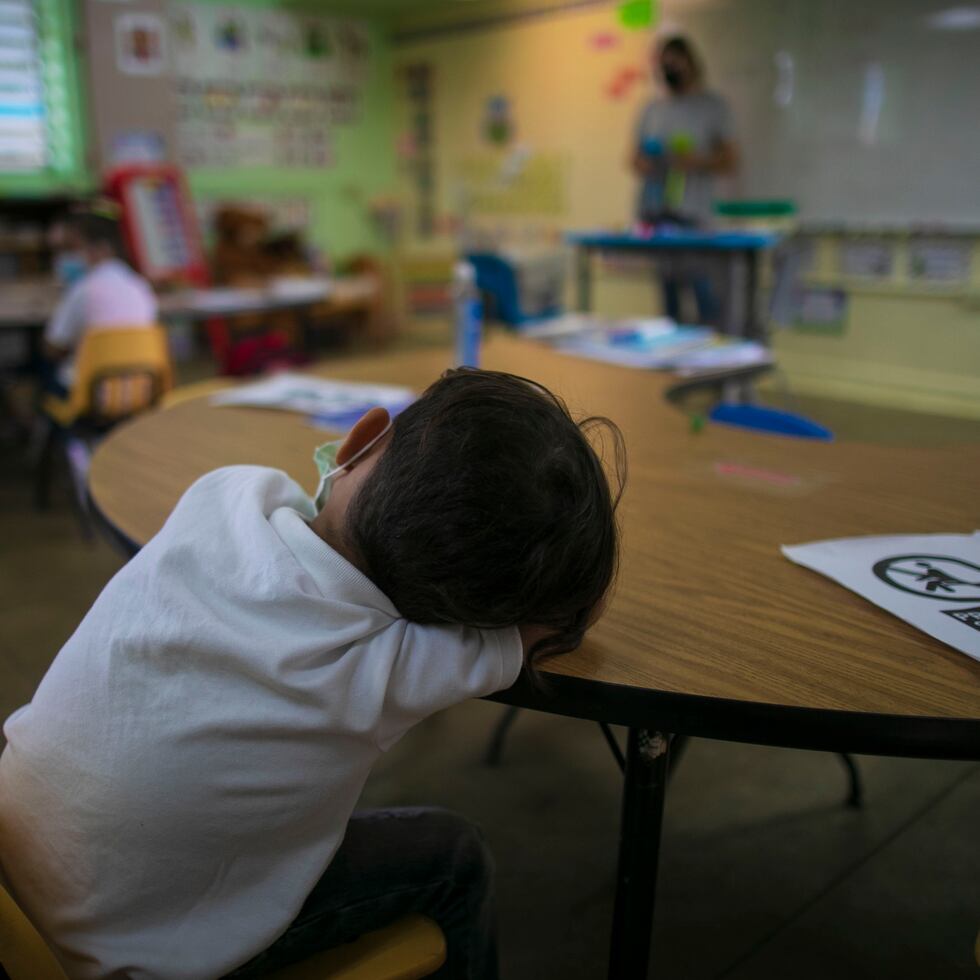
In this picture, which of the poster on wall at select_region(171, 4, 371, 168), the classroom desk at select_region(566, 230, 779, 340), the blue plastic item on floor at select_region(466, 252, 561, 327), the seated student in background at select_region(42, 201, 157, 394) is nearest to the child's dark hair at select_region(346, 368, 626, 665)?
the blue plastic item on floor at select_region(466, 252, 561, 327)

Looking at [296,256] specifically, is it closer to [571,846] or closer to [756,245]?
[756,245]

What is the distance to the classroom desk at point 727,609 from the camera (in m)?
0.75

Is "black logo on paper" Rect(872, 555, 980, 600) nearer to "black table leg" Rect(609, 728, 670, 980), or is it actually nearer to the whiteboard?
"black table leg" Rect(609, 728, 670, 980)

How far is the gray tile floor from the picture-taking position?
1449mm

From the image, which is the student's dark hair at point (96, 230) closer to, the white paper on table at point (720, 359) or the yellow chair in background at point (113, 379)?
the yellow chair in background at point (113, 379)

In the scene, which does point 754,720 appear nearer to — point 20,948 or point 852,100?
point 20,948

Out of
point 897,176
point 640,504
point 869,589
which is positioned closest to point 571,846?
point 640,504

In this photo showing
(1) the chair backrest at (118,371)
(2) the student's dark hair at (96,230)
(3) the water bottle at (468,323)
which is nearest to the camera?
(3) the water bottle at (468,323)

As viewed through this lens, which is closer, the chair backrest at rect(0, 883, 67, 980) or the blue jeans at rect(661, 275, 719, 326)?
the chair backrest at rect(0, 883, 67, 980)

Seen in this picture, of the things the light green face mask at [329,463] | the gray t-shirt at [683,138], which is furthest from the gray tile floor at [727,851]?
the gray t-shirt at [683,138]

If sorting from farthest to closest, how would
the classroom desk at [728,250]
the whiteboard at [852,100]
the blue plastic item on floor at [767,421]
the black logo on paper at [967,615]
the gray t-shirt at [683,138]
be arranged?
the gray t-shirt at [683,138] < the whiteboard at [852,100] < the classroom desk at [728,250] < the blue plastic item on floor at [767,421] < the black logo on paper at [967,615]

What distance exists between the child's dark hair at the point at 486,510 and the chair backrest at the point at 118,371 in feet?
8.15

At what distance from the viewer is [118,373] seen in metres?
2.98

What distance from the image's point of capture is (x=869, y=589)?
954 mm
